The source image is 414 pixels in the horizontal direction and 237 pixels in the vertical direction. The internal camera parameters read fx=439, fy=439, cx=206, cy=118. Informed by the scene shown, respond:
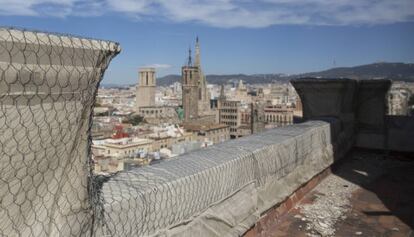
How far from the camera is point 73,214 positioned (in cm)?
120

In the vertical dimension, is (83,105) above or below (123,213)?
above

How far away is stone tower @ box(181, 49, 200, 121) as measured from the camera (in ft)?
214

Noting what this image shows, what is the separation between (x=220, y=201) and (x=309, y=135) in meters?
1.28

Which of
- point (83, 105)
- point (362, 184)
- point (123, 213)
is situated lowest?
point (362, 184)

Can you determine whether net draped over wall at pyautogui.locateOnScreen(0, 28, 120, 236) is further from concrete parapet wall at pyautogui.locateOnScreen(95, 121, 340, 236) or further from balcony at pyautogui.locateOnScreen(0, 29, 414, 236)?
concrete parapet wall at pyautogui.locateOnScreen(95, 121, 340, 236)

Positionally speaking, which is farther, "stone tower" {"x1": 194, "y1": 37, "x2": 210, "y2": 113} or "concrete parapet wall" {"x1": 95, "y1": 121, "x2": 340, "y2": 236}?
"stone tower" {"x1": 194, "y1": 37, "x2": 210, "y2": 113}

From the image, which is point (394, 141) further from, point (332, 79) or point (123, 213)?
point (123, 213)

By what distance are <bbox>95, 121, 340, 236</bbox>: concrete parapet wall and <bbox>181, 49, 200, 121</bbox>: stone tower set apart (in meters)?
61.8

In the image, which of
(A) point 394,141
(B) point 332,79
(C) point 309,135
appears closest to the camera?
(C) point 309,135

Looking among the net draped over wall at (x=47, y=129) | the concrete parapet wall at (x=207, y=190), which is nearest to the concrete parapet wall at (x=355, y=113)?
the concrete parapet wall at (x=207, y=190)

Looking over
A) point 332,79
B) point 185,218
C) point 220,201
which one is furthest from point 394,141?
point 185,218

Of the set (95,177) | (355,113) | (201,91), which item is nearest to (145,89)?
(201,91)

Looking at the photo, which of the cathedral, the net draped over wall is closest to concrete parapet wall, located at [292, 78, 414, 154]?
the net draped over wall

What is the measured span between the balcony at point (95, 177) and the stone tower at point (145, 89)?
248 ft
